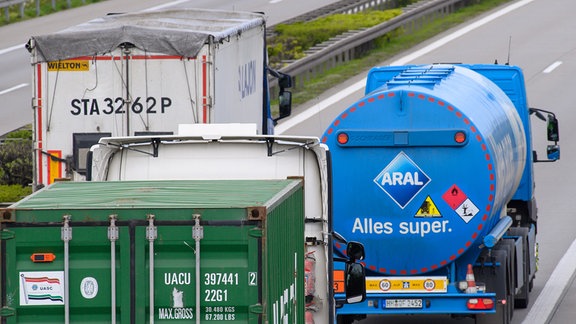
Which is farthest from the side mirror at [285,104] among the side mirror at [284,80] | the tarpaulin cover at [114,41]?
the tarpaulin cover at [114,41]

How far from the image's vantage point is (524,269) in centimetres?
1773

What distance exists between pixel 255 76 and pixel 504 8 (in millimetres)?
29164

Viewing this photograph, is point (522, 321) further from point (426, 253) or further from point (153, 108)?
point (153, 108)

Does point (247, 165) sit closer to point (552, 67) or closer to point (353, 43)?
point (353, 43)

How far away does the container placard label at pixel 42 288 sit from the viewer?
9.45 meters

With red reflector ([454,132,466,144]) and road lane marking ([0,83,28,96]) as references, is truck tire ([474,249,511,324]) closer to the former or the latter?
red reflector ([454,132,466,144])

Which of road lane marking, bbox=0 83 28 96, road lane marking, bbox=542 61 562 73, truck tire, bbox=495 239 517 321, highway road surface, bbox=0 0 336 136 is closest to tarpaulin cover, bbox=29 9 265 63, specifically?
truck tire, bbox=495 239 517 321

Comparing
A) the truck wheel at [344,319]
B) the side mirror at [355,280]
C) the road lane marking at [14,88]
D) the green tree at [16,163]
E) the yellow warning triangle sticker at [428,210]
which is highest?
the yellow warning triangle sticker at [428,210]

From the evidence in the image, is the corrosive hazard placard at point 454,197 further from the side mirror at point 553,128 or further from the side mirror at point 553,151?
the side mirror at point 553,151

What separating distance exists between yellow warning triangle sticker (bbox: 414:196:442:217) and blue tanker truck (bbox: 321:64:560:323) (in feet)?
0.03

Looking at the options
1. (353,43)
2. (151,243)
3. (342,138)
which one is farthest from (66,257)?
(353,43)

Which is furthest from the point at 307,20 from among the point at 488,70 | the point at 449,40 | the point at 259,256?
the point at 259,256

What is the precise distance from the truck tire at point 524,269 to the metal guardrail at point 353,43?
15777mm

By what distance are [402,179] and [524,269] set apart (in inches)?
134
